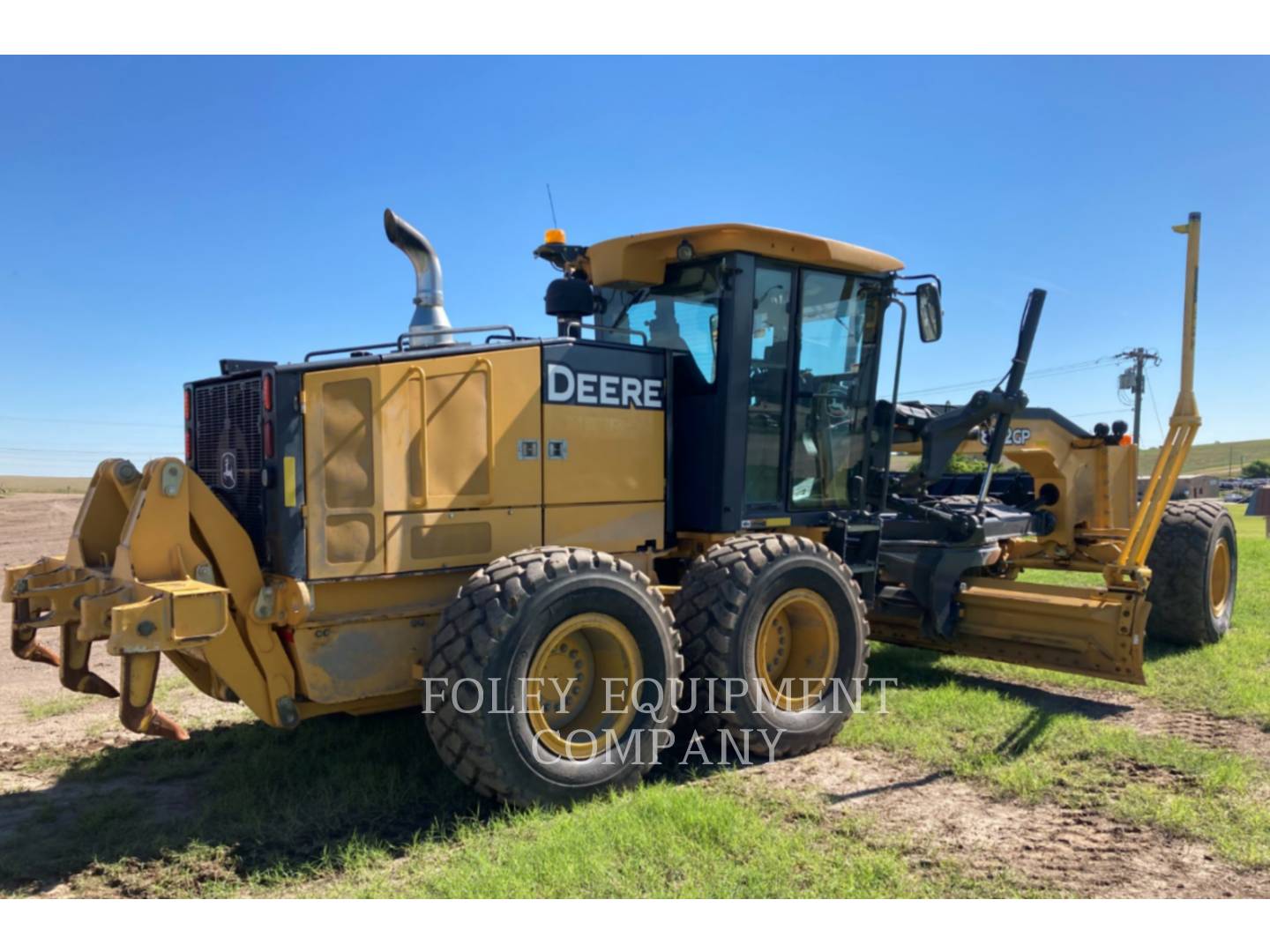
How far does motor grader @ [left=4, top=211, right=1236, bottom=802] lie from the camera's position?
14.3 ft

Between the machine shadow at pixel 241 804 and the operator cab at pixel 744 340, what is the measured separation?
2265 mm

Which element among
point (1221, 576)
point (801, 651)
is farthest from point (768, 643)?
point (1221, 576)

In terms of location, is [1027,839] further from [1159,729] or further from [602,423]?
[602,423]

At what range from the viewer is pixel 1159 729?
583 centimetres

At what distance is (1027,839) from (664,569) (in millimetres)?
2720

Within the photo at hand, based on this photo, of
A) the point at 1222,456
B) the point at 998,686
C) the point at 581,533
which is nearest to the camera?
the point at 581,533

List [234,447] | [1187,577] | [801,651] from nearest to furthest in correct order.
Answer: [234,447] < [801,651] < [1187,577]

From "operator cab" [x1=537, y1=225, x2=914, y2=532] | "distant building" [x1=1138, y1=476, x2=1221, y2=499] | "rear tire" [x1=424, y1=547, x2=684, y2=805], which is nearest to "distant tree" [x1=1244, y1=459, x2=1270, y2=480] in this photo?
"distant building" [x1=1138, y1=476, x2=1221, y2=499]

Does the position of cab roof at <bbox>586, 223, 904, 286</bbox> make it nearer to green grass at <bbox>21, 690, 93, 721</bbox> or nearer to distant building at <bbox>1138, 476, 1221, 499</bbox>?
green grass at <bbox>21, 690, 93, 721</bbox>

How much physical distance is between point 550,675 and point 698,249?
2690 mm

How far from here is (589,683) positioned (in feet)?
16.2

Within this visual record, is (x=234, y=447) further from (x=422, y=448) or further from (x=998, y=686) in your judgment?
(x=998, y=686)

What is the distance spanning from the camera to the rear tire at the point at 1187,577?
8.12 m

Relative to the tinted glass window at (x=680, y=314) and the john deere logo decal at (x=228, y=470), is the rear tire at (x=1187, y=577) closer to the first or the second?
the tinted glass window at (x=680, y=314)
